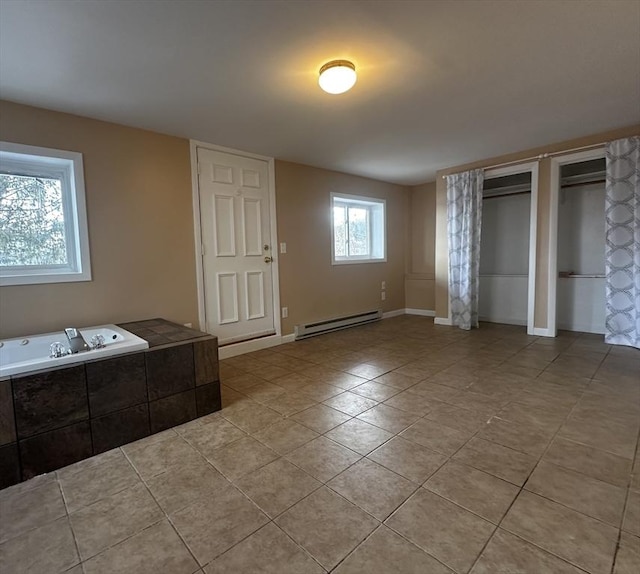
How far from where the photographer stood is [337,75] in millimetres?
2045

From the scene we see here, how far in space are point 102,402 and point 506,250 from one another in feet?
17.6

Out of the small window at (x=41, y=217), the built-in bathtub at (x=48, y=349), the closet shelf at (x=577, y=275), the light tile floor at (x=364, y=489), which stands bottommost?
the light tile floor at (x=364, y=489)

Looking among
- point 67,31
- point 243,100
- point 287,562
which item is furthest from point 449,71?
point 287,562

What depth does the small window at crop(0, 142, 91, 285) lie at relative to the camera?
250cm

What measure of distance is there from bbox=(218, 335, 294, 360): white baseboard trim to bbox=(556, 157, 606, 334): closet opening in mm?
3660

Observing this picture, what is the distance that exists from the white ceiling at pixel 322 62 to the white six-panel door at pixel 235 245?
47 cm

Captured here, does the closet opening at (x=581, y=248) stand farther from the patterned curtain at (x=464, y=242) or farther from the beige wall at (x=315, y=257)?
the beige wall at (x=315, y=257)

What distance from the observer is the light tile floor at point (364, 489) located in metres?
1.20

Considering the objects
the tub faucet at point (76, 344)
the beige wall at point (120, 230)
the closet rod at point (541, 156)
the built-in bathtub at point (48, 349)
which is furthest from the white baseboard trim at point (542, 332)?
the tub faucet at point (76, 344)

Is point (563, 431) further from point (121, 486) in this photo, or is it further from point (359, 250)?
point (359, 250)

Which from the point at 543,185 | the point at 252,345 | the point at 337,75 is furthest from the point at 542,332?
the point at 337,75

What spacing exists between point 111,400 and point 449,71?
2963 mm

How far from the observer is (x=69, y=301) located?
2.69 meters

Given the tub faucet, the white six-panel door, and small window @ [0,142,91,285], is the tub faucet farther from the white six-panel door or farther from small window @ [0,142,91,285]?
the white six-panel door
